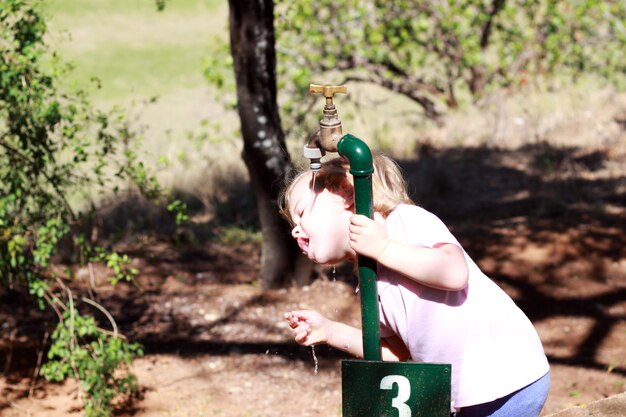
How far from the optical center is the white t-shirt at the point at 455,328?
2297mm

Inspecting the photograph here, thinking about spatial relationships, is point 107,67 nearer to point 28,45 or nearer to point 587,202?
point 587,202

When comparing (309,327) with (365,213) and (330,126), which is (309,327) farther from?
(330,126)

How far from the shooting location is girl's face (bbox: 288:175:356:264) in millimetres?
2305

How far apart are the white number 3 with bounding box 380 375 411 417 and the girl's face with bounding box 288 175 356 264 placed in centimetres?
36

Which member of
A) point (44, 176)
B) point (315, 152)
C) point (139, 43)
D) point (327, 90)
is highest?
point (139, 43)

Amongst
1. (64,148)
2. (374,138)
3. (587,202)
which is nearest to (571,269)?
(587,202)

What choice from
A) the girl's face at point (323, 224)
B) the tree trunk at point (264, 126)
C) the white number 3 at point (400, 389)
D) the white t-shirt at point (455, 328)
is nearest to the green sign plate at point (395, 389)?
the white number 3 at point (400, 389)

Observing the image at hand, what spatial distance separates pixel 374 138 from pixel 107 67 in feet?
33.3

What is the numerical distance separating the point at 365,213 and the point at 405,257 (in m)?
0.15

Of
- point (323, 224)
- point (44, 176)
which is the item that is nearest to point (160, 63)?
point (44, 176)

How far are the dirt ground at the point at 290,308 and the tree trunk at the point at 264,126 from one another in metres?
0.23

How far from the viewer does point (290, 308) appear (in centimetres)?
555

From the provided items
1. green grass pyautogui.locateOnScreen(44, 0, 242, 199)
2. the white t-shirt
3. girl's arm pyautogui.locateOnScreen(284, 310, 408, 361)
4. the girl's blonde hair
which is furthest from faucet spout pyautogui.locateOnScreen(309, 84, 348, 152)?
green grass pyautogui.locateOnScreen(44, 0, 242, 199)

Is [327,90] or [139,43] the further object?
[139,43]
